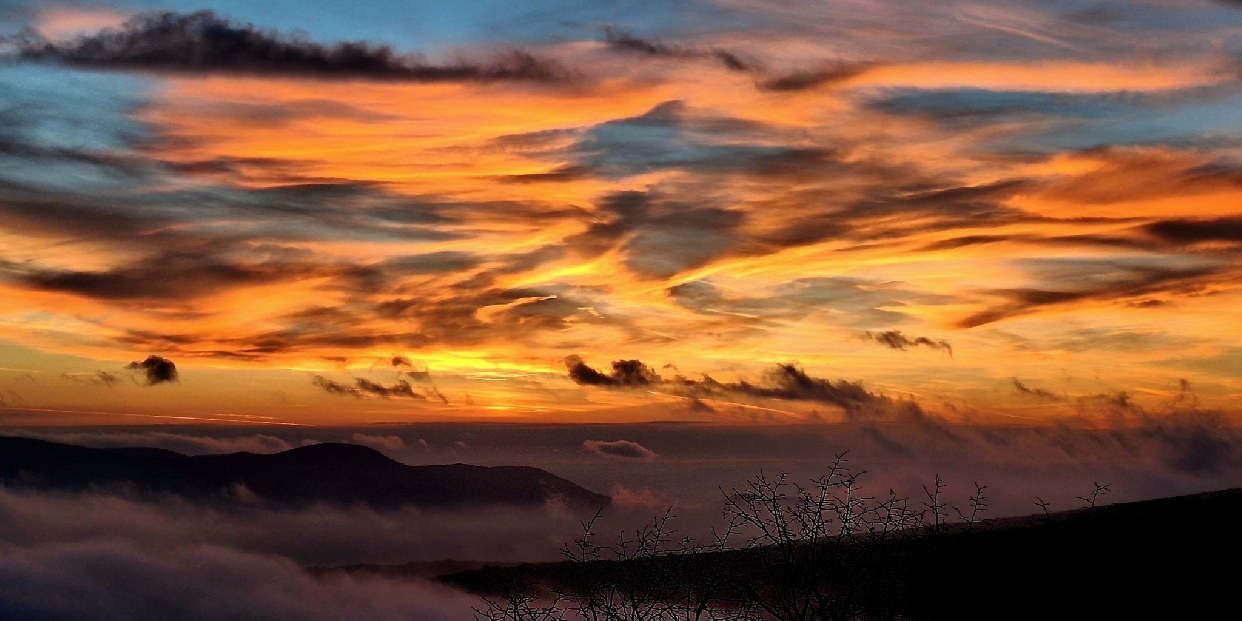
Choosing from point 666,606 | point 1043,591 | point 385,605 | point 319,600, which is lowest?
point 319,600

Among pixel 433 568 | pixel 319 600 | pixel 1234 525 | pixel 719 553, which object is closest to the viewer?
pixel 719 553

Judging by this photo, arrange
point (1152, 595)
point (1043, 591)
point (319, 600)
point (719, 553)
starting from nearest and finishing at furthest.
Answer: point (719, 553)
point (1152, 595)
point (1043, 591)
point (319, 600)

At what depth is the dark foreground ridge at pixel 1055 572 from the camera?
2183cm

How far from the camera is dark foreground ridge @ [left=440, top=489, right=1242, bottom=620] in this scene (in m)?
21.8

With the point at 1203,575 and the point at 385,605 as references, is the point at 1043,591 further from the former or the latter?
the point at 385,605

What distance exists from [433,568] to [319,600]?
101284mm

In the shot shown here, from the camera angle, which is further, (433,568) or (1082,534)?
(433,568)

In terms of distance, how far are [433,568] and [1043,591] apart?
65528mm

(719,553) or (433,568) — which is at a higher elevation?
(719,553)

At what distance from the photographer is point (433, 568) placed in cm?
8662

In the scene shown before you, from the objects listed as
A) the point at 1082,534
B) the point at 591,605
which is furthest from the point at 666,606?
the point at 1082,534

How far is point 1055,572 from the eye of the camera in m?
30.4

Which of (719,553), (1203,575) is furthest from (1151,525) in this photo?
(719,553)

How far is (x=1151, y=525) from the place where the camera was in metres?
36.2
